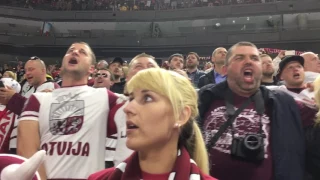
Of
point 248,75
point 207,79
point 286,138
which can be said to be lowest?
point 286,138

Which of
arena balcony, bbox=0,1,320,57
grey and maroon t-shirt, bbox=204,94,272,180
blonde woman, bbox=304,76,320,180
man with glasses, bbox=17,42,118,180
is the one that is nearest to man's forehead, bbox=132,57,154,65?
man with glasses, bbox=17,42,118,180

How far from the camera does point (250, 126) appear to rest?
2367 millimetres

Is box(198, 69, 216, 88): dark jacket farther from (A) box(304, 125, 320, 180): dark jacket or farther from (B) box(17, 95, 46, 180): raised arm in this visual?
(B) box(17, 95, 46, 180): raised arm

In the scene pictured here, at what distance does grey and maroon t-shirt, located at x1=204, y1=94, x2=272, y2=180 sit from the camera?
2287mm

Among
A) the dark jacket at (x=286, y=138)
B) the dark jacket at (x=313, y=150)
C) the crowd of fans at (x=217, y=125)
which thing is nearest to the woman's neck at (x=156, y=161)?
the crowd of fans at (x=217, y=125)

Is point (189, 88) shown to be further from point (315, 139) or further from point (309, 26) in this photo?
point (309, 26)

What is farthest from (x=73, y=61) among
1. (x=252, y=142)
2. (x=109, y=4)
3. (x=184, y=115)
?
(x=109, y=4)

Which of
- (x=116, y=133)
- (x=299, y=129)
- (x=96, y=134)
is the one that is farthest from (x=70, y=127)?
(x=299, y=129)

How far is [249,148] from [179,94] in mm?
994

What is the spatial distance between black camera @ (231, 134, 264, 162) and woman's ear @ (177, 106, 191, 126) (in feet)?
3.00

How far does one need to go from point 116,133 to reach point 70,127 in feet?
1.11

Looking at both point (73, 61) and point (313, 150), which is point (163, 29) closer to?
point (73, 61)

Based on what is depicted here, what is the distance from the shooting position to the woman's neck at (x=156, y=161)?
4.50ft

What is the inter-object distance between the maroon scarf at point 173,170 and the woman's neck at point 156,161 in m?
0.02
